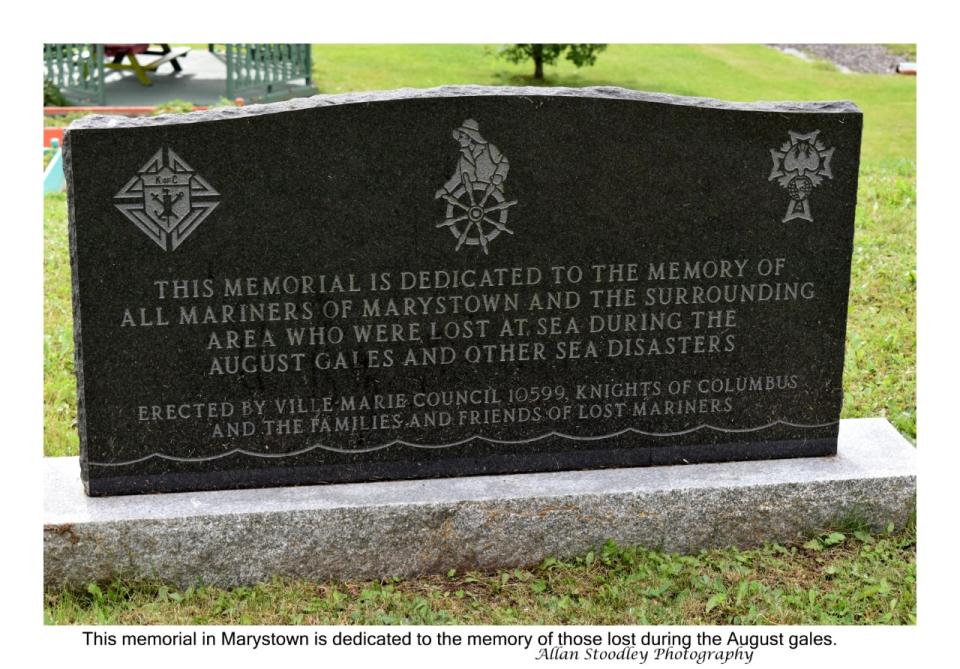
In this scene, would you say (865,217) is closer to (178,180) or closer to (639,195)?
(639,195)

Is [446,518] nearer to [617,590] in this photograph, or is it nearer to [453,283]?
[617,590]

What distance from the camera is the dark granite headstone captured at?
461 cm

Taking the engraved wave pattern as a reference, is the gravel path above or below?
above

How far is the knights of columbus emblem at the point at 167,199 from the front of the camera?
4.54 m

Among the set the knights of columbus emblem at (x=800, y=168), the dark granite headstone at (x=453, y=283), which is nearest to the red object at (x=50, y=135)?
the dark granite headstone at (x=453, y=283)

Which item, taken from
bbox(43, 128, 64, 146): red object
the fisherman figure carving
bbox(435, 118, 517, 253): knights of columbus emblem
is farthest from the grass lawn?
bbox(43, 128, 64, 146): red object

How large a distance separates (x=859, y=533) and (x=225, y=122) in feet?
10.1

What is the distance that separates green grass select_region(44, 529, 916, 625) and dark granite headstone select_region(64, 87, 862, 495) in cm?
43

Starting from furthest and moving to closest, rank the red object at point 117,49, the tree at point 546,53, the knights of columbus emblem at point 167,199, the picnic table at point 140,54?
the red object at point 117,49, the picnic table at point 140,54, the tree at point 546,53, the knights of columbus emblem at point 167,199

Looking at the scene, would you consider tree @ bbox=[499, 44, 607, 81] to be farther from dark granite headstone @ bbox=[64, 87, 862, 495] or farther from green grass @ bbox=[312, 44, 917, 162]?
dark granite headstone @ bbox=[64, 87, 862, 495]

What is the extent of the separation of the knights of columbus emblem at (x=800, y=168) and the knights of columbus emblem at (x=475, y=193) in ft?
3.63

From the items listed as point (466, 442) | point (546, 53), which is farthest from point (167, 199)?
point (546, 53)

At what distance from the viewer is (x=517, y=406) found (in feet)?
16.5

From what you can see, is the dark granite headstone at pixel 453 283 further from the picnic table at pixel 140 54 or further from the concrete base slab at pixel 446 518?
the picnic table at pixel 140 54
